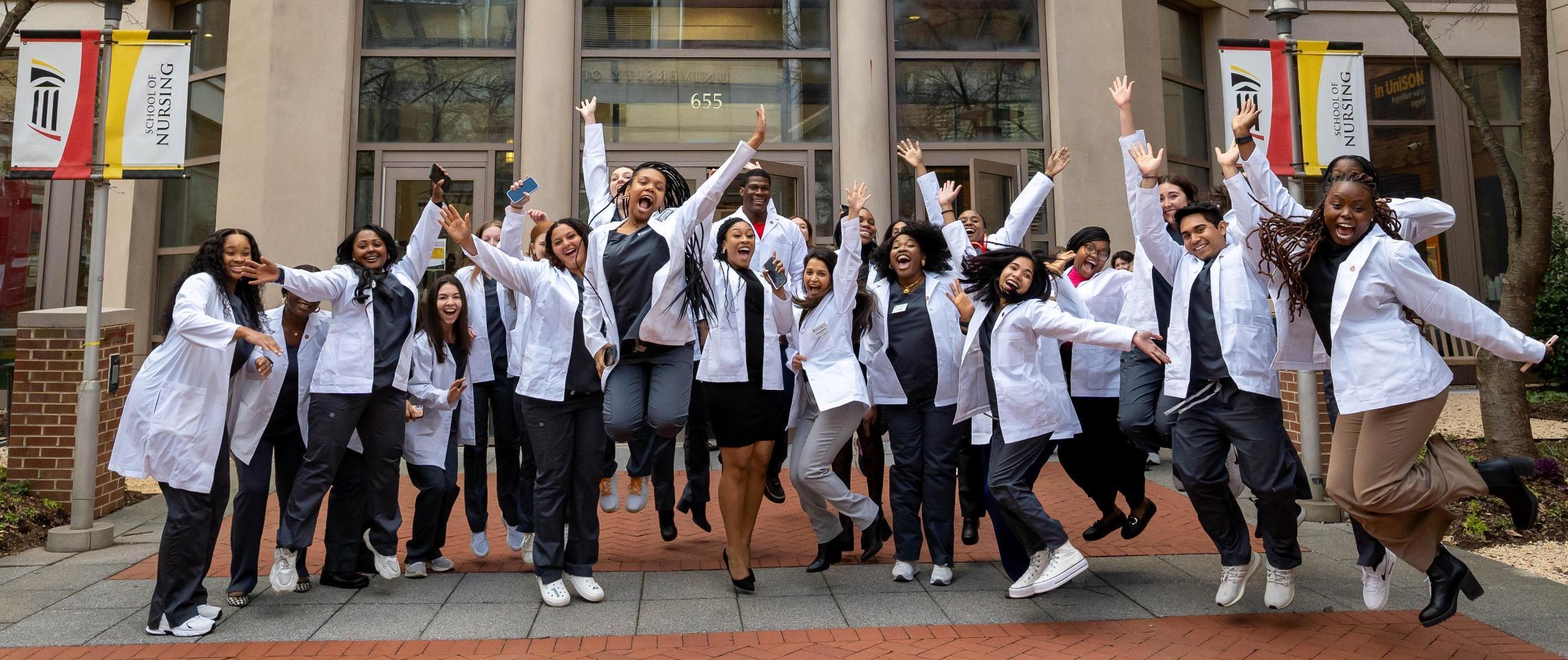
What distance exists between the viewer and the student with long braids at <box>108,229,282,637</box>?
15.0ft

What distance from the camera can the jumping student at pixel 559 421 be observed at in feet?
16.7

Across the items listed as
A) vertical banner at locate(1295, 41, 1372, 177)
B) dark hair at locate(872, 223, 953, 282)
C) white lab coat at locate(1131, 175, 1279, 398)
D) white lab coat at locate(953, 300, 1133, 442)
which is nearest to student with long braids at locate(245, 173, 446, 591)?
dark hair at locate(872, 223, 953, 282)

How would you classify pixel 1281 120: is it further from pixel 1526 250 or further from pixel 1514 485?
pixel 1514 485

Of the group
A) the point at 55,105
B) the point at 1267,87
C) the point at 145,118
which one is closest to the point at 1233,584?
the point at 1267,87

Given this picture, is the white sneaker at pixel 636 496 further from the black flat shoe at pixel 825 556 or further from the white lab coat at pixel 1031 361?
the white lab coat at pixel 1031 361

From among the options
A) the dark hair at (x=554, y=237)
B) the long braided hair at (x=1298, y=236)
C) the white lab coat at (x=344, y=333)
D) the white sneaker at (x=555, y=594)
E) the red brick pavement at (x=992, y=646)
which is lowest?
the red brick pavement at (x=992, y=646)

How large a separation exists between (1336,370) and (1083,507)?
3.41m

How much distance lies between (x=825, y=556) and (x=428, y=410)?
94.6 inches

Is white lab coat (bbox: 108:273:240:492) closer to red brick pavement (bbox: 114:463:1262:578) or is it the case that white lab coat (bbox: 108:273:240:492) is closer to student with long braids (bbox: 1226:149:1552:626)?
red brick pavement (bbox: 114:463:1262:578)

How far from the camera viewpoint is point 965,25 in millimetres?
12367

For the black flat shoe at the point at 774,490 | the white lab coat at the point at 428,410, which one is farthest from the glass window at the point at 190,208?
the black flat shoe at the point at 774,490

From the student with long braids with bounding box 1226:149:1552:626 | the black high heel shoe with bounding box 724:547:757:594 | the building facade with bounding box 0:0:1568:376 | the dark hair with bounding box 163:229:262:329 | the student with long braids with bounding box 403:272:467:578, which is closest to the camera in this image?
the student with long braids with bounding box 1226:149:1552:626

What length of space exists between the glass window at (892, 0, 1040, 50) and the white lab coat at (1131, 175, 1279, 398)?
302 inches

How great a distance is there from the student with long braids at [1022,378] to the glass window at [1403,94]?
46.3 feet
